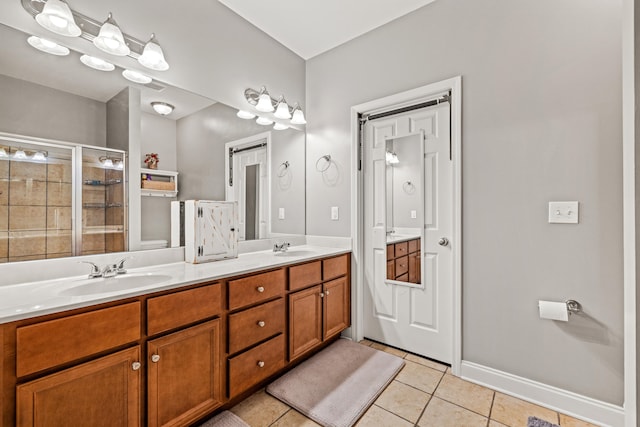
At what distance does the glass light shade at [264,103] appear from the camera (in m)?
2.38

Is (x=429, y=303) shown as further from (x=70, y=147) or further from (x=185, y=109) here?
(x=70, y=147)

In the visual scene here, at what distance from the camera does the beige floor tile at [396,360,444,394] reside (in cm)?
189

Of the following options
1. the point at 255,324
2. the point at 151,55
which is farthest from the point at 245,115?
the point at 255,324

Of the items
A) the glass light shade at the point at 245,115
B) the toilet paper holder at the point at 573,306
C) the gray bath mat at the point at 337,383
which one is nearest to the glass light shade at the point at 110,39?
the glass light shade at the point at 245,115

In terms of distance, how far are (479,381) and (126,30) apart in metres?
3.05

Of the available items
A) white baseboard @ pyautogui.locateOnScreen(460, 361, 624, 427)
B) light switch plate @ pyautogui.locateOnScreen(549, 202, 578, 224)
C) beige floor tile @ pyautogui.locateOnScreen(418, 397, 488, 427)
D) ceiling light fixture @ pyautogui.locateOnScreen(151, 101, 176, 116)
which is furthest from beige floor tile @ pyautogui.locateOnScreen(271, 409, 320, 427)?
ceiling light fixture @ pyautogui.locateOnScreen(151, 101, 176, 116)

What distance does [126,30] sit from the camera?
1.66 metres

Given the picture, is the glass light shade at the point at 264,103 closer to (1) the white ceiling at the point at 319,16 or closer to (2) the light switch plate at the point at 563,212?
(1) the white ceiling at the point at 319,16

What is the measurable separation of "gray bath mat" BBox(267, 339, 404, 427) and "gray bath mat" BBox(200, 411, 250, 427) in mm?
274

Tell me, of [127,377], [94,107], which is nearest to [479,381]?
[127,377]

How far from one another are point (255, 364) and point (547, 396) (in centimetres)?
170

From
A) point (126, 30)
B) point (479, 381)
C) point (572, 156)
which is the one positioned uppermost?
point (126, 30)

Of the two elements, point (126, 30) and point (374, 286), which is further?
point (374, 286)

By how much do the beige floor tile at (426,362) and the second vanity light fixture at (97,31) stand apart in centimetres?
265
